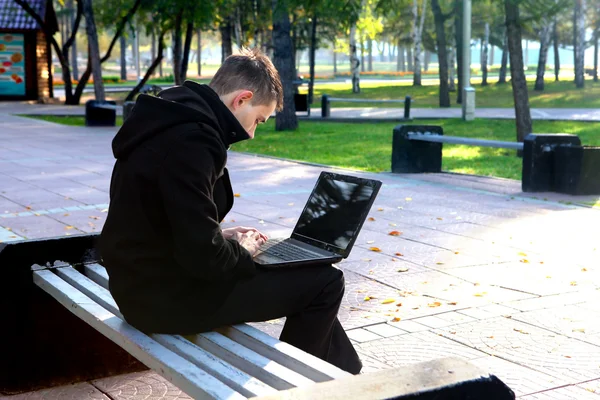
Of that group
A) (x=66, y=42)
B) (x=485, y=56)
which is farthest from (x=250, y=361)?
(x=485, y=56)

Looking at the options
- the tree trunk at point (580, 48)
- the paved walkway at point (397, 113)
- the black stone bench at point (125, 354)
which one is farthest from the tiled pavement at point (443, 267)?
the tree trunk at point (580, 48)

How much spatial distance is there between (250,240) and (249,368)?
80 cm

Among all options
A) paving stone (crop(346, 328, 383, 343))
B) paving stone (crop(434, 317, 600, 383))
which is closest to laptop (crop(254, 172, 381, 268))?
paving stone (crop(346, 328, 383, 343))

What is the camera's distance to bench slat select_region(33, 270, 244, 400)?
2.66 metres

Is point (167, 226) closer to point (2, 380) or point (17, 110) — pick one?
point (2, 380)

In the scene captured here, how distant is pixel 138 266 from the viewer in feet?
10.4

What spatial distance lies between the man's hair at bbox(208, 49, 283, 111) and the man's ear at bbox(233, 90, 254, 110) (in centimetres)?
2

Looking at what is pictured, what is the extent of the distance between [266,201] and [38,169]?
4512 mm

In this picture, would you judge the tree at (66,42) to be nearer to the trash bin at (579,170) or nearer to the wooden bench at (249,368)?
the trash bin at (579,170)

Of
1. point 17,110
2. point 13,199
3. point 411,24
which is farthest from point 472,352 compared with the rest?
point 411,24

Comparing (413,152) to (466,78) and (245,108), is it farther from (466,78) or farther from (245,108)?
(466,78)

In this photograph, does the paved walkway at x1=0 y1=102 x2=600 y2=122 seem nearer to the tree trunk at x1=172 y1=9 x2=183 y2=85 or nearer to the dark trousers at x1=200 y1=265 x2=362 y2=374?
the tree trunk at x1=172 y1=9 x2=183 y2=85

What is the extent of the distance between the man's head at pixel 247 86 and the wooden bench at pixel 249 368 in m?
0.80

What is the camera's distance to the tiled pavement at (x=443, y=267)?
4.43 meters
